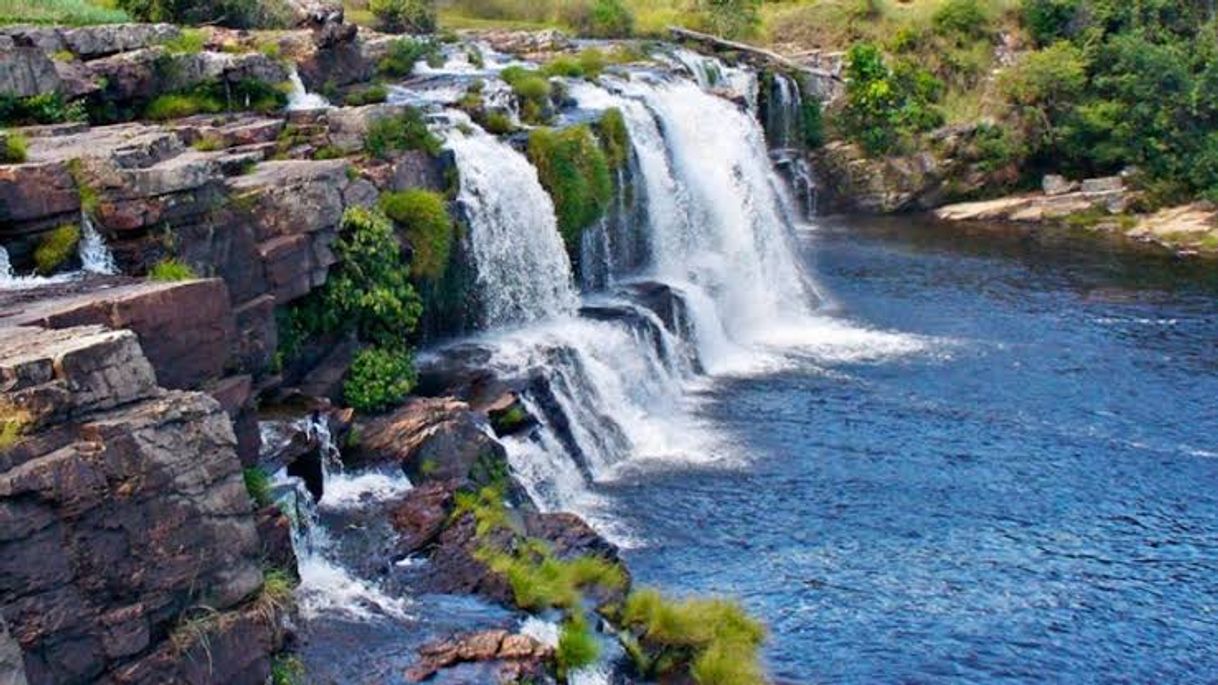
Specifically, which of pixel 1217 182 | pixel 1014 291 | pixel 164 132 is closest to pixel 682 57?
pixel 1014 291

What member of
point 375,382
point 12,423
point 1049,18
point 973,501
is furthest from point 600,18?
point 12,423

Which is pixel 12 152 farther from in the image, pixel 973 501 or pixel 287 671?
pixel 973 501

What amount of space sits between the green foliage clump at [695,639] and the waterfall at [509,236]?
989 centimetres

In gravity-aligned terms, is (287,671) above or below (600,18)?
below

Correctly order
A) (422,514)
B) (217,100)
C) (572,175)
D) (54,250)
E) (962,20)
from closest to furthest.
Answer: (54,250) → (422,514) → (217,100) → (572,175) → (962,20)

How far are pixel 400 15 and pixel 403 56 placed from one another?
8434mm

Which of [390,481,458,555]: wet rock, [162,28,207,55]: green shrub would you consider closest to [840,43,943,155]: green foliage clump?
[162,28,207,55]: green shrub

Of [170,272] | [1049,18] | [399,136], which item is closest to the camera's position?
[170,272]

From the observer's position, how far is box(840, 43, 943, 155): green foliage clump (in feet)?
151

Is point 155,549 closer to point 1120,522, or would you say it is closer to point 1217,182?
point 1120,522

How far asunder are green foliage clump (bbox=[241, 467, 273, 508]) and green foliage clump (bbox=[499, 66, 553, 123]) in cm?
1529

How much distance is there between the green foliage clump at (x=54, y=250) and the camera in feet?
59.6

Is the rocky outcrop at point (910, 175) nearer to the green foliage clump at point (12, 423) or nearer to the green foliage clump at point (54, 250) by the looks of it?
the green foliage clump at point (54, 250)

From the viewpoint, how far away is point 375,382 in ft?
72.4
